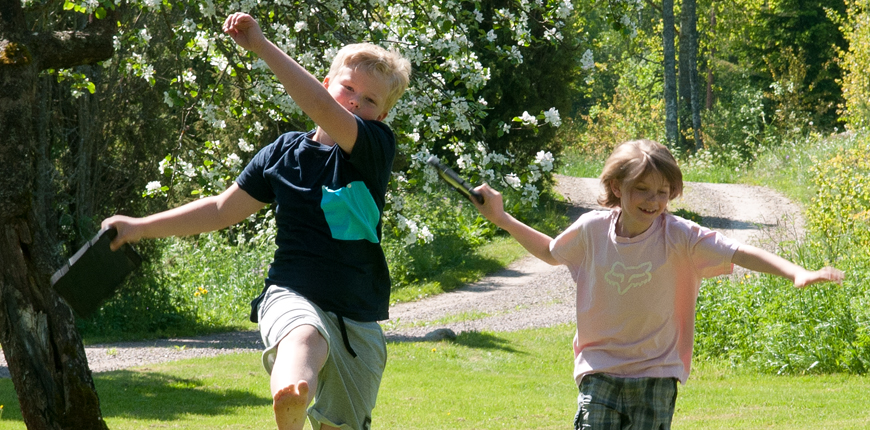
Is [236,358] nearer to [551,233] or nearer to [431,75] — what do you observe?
[431,75]

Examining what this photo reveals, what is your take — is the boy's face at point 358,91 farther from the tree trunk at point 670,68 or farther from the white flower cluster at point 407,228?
the tree trunk at point 670,68

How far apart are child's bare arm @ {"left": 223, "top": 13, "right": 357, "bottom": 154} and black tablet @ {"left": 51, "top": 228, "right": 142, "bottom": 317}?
0.85 metres

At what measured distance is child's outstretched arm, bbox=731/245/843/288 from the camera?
2.72m

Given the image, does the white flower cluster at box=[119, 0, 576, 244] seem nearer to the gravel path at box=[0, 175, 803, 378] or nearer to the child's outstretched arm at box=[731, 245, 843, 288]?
the child's outstretched arm at box=[731, 245, 843, 288]

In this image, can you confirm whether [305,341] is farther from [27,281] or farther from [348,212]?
[27,281]

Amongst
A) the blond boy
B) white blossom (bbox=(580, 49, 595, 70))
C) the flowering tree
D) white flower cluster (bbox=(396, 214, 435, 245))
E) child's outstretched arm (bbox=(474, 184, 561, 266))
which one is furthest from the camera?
white blossom (bbox=(580, 49, 595, 70))

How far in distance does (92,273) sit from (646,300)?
1.94 metres

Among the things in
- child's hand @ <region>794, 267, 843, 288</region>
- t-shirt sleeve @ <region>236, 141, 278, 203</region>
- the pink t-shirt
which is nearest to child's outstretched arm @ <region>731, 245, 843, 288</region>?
child's hand @ <region>794, 267, 843, 288</region>

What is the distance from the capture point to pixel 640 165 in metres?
3.26

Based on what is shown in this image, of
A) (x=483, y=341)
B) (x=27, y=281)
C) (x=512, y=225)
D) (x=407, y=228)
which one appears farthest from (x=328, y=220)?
(x=483, y=341)

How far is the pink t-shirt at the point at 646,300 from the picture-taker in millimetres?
3207

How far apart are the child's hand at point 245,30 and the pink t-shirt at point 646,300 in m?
1.48

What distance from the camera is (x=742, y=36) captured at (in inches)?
1468

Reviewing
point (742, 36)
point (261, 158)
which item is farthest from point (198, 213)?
point (742, 36)
